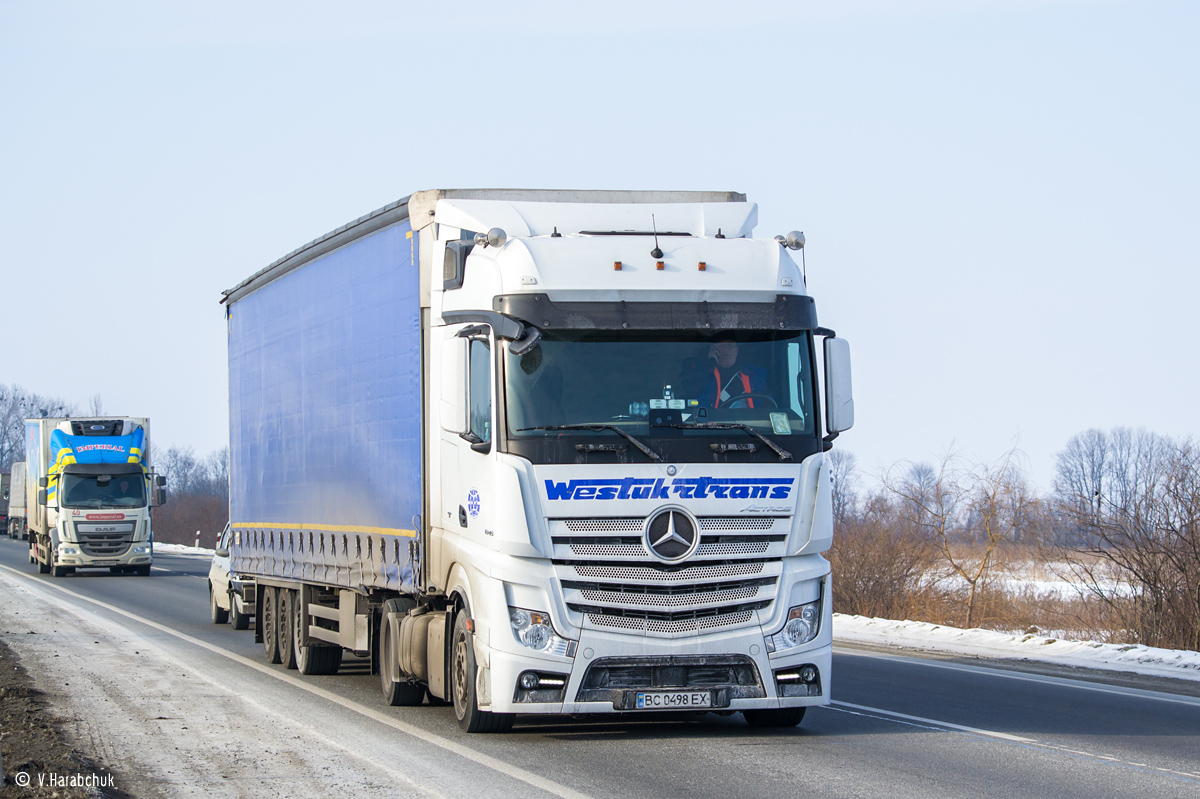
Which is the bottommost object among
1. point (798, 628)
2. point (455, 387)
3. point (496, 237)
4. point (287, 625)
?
point (287, 625)

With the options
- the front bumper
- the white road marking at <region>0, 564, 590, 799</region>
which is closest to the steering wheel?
the front bumper

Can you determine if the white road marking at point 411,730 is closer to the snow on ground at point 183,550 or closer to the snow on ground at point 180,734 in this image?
the snow on ground at point 180,734

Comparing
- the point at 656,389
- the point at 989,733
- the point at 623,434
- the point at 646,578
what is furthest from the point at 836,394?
the point at 989,733

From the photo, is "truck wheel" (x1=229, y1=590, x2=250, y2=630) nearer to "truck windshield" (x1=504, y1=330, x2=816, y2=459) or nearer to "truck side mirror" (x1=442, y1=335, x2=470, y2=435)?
"truck side mirror" (x1=442, y1=335, x2=470, y2=435)

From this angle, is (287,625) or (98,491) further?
(98,491)

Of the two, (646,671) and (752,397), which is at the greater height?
(752,397)

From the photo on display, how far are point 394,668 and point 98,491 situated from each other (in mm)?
26546

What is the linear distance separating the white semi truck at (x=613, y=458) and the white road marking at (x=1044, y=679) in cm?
437

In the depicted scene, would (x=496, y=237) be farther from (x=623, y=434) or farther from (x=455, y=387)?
(x=623, y=434)

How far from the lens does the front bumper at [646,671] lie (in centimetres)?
910

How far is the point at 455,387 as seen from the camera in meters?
9.74

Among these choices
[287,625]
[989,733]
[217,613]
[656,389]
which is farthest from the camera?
[217,613]

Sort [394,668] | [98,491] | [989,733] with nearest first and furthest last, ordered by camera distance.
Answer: [989,733] < [394,668] < [98,491]

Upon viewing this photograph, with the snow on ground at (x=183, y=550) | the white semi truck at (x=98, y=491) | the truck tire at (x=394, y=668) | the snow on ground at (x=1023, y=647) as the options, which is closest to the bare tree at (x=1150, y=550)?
the snow on ground at (x=1023, y=647)
